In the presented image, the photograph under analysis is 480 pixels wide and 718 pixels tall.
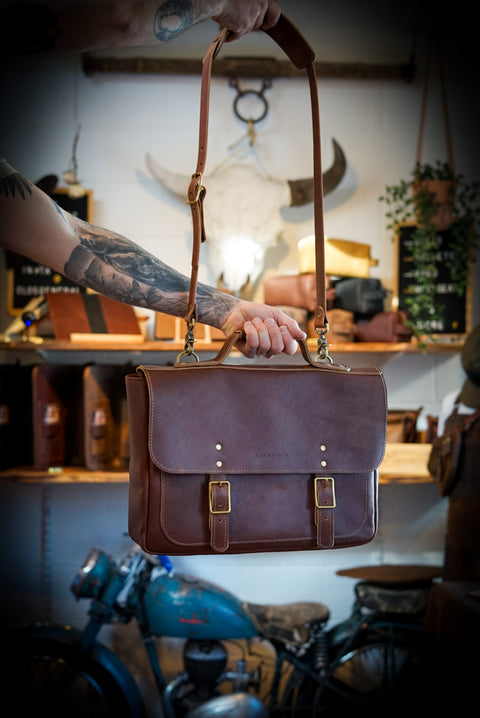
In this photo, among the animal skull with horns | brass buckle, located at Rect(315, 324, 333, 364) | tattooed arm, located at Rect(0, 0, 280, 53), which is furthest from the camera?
the animal skull with horns

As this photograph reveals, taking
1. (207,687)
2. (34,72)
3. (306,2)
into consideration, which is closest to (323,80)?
(306,2)

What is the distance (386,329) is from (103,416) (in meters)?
1.27

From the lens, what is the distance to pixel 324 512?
999 mm

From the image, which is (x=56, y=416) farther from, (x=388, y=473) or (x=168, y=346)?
(x=388, y=473)

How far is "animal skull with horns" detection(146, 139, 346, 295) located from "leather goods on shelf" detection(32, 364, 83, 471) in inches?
32.1

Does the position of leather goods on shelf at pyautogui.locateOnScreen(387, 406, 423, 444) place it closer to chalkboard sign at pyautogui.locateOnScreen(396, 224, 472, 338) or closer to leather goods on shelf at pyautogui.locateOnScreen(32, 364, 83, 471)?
chalkboard sign at pyautogui.locateOnScreen(396, 224, 472, 338)

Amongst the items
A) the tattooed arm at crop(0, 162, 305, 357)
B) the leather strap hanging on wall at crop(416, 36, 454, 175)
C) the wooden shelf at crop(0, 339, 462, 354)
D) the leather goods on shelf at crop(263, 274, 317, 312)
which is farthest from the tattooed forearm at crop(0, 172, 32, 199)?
the leather strap hanging on wall at crop(416, 36, 454, 175)

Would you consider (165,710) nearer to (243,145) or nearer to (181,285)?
(181,285)

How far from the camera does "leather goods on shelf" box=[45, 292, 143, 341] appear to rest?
8.03 feet

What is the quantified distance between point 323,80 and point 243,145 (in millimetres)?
499

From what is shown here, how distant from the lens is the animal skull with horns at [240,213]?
2.58 m

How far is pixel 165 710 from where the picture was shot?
223 centimetres

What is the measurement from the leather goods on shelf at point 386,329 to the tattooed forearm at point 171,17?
174cm

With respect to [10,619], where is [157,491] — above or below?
above
